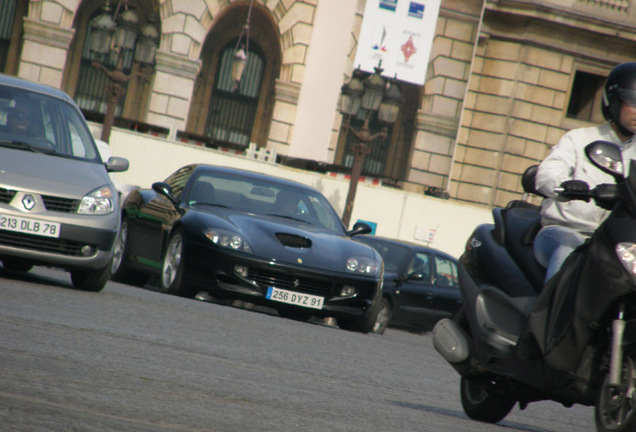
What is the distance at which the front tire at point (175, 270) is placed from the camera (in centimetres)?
1109

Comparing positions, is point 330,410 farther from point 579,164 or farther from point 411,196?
point 411,196

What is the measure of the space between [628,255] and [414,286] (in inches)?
491

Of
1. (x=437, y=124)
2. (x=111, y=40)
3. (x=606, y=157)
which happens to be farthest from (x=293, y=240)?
(x=437, y=124)

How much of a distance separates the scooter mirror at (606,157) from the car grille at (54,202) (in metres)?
5.26

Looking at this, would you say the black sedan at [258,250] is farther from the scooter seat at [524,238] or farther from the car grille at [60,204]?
the scooter seat at [524,238]

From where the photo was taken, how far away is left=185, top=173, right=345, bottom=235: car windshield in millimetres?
11922

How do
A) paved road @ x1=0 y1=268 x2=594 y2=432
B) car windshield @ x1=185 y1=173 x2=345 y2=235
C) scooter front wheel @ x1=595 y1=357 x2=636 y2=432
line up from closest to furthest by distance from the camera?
1. paved road @ x1=0 y1=268 x2=594 y2=432
2. scooter front wheel @ x1=595 y1=357 x2=636 y2=432
3. car windshield @ x1=185 y1=173 x2=345 y2=235

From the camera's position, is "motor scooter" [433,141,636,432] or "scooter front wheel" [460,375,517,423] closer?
"motor scooter" [433,141,636,432]

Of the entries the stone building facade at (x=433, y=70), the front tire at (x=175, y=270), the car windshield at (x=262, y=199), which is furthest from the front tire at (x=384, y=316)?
the stone building facade at (x=433, y=70)

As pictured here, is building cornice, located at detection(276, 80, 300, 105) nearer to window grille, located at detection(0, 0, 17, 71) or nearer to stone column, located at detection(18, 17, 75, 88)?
stone column, located at detection(18, 17, 75, 88)

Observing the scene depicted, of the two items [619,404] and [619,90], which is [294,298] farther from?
[619,404]

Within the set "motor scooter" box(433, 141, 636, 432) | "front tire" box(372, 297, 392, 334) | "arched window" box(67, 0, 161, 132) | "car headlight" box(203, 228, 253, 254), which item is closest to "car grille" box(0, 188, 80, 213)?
"car headlight" box(203, 228, 253, 254)

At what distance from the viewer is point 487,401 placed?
19.0 ft

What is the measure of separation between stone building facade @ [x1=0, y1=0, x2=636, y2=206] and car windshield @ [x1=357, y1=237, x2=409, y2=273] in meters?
11.2
